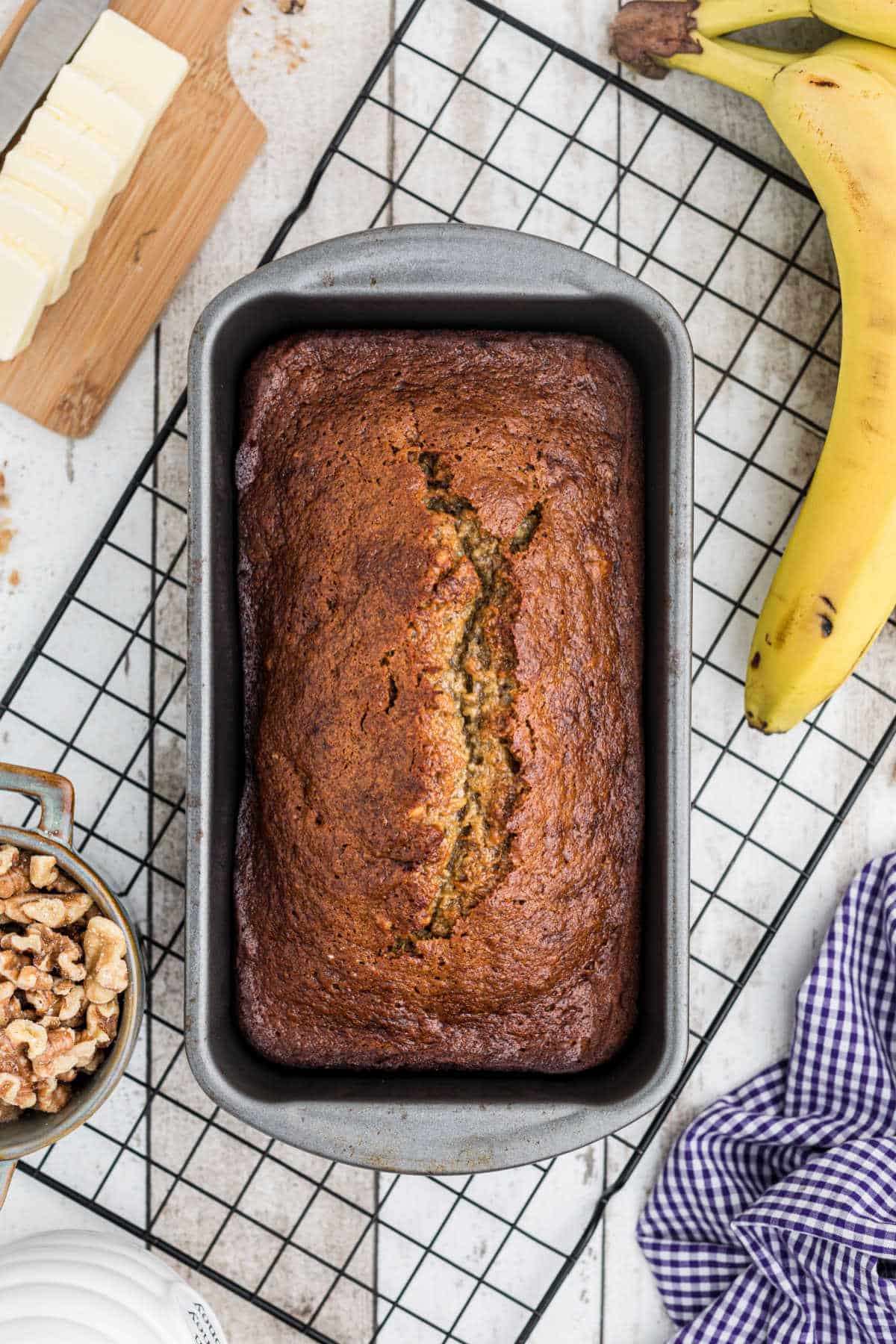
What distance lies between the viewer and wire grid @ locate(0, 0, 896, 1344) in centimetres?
166

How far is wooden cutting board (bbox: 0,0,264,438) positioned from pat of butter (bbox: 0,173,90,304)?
3.6 inches

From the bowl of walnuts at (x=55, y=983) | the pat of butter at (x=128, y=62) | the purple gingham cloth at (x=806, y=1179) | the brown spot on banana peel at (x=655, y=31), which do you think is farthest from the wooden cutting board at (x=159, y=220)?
the purple gingham cloth at (x=806, y=1179)

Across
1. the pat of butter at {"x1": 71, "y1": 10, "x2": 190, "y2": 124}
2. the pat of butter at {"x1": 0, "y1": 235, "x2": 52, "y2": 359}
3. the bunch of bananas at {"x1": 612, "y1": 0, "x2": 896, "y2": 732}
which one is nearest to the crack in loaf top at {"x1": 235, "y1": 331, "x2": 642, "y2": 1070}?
the bunch of bananas at {"x1": 612, "y1": 0, "x2": 896, "y2": 732}

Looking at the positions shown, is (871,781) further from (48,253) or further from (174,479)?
(48,253)

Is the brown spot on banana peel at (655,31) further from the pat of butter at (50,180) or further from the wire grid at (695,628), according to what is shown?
the pat of butter at (50,180)

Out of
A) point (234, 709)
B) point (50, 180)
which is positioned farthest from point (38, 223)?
point (234, 709)

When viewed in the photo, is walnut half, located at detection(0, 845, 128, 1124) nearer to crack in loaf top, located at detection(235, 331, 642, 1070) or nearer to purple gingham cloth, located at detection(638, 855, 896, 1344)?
crack in loaf top, located at detection(235, 331, 642, 1070)

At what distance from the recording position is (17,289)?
1.56 metres

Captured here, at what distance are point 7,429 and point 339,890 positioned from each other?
90cm

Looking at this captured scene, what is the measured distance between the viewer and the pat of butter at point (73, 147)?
61.3 inches

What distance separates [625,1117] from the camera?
1289 millimetres

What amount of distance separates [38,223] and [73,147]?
12 centimetres

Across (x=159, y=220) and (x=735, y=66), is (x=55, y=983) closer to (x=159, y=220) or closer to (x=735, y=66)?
(x=159, y=220)


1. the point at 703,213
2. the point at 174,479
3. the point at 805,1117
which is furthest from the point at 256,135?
the point at 805,1117
